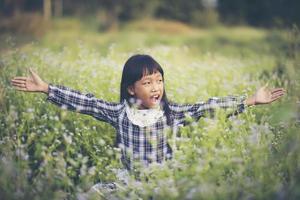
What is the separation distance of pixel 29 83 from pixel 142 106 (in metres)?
0.69

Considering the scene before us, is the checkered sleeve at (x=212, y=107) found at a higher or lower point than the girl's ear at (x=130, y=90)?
lower

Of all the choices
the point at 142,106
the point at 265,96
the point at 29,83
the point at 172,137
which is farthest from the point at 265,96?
the point at 29,83

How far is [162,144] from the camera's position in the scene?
10.3 feet

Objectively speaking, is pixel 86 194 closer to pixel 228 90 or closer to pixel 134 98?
pixel 134 98

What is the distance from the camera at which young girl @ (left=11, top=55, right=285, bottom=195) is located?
311 centimetres

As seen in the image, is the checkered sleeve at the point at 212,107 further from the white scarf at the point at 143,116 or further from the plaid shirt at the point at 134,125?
the white scarf at the point at 143,116

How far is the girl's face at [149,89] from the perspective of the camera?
10.3 ft

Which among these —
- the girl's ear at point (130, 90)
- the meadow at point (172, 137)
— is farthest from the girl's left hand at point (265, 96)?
the girl's ear at point (130, 90)

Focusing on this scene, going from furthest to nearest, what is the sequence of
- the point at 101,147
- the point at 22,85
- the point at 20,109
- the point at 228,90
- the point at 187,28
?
the point at 187,28
the point at 228,90
the point at 20,109
the point at 101,147
the point at 22,85

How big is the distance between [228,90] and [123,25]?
304 inches

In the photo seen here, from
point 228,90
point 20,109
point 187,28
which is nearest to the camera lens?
point 20,109

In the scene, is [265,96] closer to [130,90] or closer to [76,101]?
[130,90]

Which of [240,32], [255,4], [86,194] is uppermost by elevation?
[255,4]

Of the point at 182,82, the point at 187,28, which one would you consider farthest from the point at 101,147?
the point at 187,28
